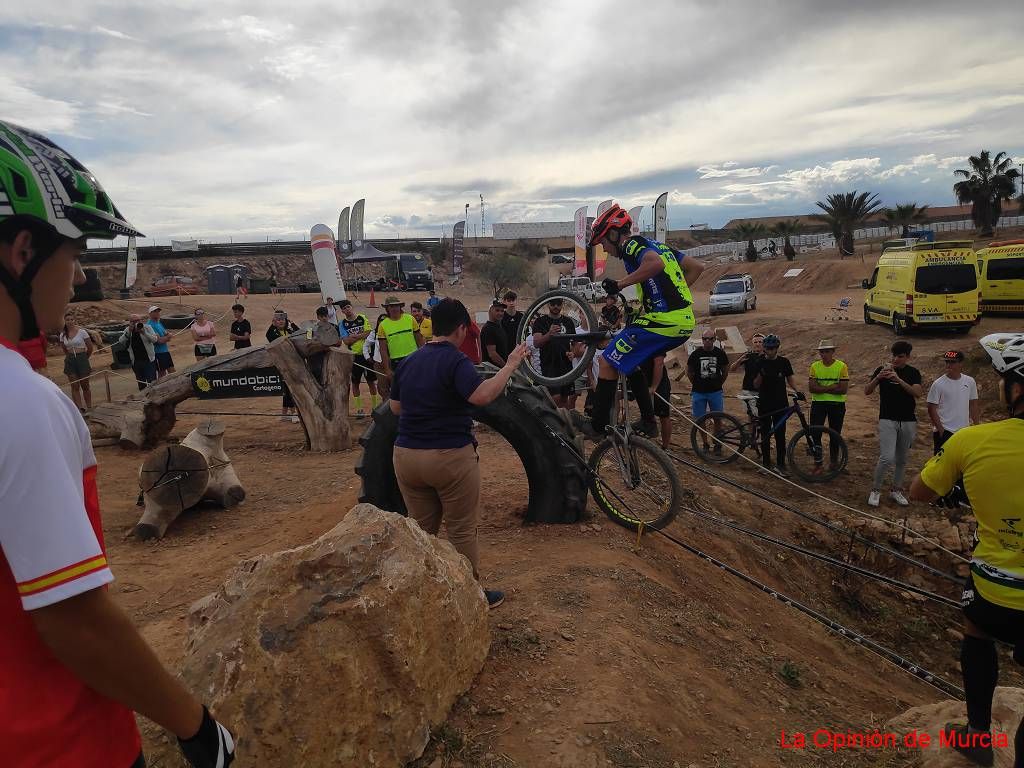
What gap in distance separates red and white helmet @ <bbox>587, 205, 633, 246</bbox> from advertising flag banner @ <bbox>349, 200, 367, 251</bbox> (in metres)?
36.8

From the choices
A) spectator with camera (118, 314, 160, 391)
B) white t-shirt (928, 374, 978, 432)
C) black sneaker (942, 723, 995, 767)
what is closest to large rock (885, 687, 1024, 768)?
black sneaker (942, 723, 995, 767)

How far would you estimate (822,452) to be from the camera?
10.1 m

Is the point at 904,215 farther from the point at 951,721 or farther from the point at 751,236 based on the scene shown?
the point at 951,721

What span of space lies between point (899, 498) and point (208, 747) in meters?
10.0

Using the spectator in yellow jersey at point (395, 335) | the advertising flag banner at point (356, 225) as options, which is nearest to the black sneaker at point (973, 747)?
the spectator in yellow jersey at point (395, 335)

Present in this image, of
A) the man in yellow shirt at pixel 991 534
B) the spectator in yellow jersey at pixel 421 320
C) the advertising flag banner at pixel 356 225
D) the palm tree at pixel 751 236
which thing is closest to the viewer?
the man in yellow shirt at pixel 991 534

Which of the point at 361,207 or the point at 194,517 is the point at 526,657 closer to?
the point at 194,517

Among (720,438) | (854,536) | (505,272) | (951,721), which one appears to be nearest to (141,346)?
(720,438)

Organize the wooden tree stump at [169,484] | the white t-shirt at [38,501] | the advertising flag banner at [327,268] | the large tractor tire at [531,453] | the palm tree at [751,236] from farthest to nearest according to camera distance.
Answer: the palm tree at [751,236], the advertising flag banner at [327,268], the wooden tree stump at [169,484], the large tractor tire at [531,453], the white t-shirt at [38,501]

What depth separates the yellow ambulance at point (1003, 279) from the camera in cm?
2048

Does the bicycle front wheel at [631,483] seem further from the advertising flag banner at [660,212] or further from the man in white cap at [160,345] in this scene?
the advertising flag banner at [660,212]

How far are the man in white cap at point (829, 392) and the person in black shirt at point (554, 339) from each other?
151 inches

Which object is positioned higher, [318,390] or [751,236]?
[751,236]

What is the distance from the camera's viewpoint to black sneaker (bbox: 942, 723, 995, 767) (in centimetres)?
325
